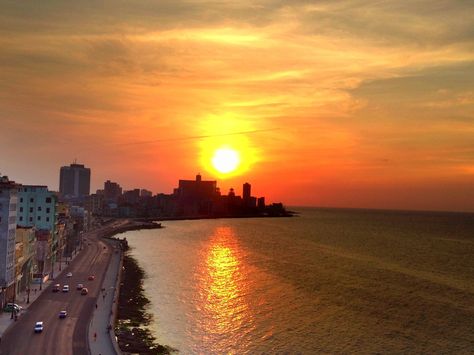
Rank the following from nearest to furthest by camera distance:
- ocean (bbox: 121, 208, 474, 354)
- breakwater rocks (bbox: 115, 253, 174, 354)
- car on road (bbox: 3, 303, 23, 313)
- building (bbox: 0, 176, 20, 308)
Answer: breakwater rocks (bbox: 115, 253, 174, 354)
ocean (bbox: 121, 208, 474, 354)
car on road (bbox: 3, 303, 23, 313)
building (bbox: 0, 176, 20, 308)

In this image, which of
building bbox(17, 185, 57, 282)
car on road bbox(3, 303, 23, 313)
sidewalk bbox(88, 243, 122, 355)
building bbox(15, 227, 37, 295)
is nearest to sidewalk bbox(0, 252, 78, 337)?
car on road bbox(3, 303, 23, 313)

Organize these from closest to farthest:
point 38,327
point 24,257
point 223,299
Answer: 1. point 38,327
2. point 24,257
3. point 223,299

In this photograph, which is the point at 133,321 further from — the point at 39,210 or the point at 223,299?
the point at 39,210

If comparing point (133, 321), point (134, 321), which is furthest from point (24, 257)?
point (134, 321)

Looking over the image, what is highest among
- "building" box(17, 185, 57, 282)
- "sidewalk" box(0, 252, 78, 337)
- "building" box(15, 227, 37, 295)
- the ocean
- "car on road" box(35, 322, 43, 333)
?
"building" box(17, 185, 57, 282)

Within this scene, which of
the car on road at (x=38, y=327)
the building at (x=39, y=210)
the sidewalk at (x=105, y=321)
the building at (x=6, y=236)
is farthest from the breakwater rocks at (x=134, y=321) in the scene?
the building at (x=39, y=210)

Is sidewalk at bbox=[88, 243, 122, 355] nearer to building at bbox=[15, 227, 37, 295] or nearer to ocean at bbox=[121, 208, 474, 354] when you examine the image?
ocean at bbox=[121, 208, 474, 354]
